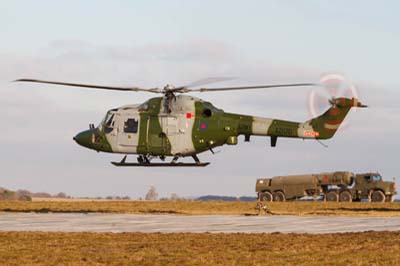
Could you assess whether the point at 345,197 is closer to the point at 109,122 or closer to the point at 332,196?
the point at 332,196

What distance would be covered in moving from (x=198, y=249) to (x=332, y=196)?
4489 centimetres

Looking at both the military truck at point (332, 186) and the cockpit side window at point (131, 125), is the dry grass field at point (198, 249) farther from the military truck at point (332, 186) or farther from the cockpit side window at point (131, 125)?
the military truck at point (332, 186)

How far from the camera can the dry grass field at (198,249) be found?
19875mm

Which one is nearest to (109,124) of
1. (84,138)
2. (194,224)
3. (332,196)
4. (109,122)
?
(109,122)

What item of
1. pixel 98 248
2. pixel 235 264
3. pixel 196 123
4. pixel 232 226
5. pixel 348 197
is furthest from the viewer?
pixel 348 197

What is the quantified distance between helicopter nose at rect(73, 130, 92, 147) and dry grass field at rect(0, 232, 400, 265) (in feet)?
42.2

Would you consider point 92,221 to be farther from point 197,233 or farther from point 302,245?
point 302,245

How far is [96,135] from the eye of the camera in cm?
3869

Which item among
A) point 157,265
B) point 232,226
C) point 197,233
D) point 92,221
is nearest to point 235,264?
point 157,265

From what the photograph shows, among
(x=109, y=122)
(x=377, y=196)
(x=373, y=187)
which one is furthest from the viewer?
(x=373, y=187)

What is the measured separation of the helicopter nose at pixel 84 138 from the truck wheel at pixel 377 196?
32087 mm

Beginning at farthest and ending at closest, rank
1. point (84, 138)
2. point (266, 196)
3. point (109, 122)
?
point (266, 196) < point (84, 138) < point (109, 122)

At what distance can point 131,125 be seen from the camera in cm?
3781

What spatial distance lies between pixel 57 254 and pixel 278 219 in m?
14.0
